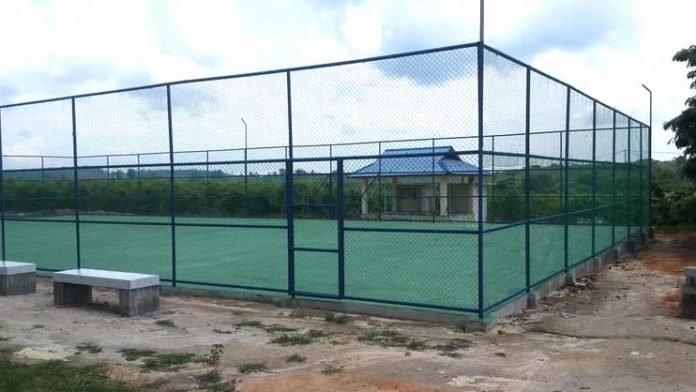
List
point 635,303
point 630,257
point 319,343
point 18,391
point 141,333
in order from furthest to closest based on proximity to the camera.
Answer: point 630,257 → point 635,303 → point 141,333 → point 319,343 → point 18,391

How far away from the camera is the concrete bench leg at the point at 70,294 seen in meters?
9.84

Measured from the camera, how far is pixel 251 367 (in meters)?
6.39

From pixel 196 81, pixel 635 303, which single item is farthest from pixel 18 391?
pixel 635 303

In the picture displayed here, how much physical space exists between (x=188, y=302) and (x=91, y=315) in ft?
4.70

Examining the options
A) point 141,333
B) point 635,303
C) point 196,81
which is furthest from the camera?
point 196,81

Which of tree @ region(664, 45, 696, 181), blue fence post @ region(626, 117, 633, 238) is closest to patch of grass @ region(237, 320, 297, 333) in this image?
blue fence post @ region(626, 117, 633, 238)

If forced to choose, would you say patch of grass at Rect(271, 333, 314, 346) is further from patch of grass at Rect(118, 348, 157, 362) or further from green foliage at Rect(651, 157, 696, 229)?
green foliage at Rect(651, 157, 696, 229)

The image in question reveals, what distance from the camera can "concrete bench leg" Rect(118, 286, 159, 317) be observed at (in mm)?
8953

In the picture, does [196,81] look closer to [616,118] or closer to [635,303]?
[635,303]

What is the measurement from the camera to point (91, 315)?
9.13 m

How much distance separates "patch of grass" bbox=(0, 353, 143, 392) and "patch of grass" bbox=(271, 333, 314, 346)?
190 centimetres

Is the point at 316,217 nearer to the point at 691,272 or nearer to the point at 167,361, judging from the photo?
the point at 167,361

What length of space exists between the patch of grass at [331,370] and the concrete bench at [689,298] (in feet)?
16.4

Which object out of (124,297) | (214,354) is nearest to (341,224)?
(214,354)
